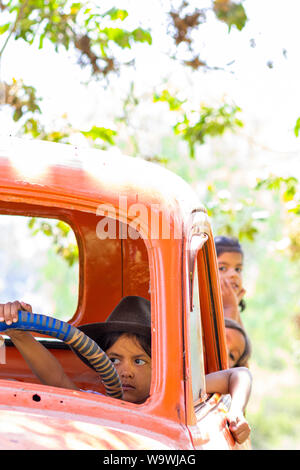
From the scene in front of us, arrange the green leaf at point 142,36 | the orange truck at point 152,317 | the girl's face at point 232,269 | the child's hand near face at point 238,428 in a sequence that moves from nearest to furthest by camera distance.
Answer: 1. the orange truck at point 152,317
2. the child's hand near face at point 238,428
3. the girl's face at point 232,269
4. the green leaf at point 142,36

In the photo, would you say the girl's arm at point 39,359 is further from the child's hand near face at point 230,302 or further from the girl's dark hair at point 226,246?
the girl's dark hair at point 226,246

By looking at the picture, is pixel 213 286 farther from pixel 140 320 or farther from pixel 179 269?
pixel 179 269

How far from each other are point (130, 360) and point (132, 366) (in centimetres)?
3

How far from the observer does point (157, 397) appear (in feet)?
6.21

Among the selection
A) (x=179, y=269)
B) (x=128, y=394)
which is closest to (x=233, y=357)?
(x=128, y=394)

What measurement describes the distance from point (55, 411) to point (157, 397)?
0.92ft

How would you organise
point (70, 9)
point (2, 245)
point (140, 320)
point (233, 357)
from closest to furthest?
point (140, 320) → point (233, 357) → point (70, 9) → point (2, 245)

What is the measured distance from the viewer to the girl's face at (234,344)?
3.99m

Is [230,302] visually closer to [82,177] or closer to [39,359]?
[39,359]

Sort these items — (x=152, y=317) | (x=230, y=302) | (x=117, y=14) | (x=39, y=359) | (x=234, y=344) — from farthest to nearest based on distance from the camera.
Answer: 1. (x=117, y=14)
2. (x=230, y=302)
3. (x=234, y=344)
4. (x=39, y=359)
5. (x=152, y=317)

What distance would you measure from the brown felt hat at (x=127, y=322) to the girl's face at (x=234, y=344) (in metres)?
1.28

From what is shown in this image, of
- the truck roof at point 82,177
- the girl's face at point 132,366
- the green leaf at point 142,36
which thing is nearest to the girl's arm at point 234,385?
the girl's face at point 132,366

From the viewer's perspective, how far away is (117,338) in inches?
106

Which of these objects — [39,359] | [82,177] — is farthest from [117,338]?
[82,177]
